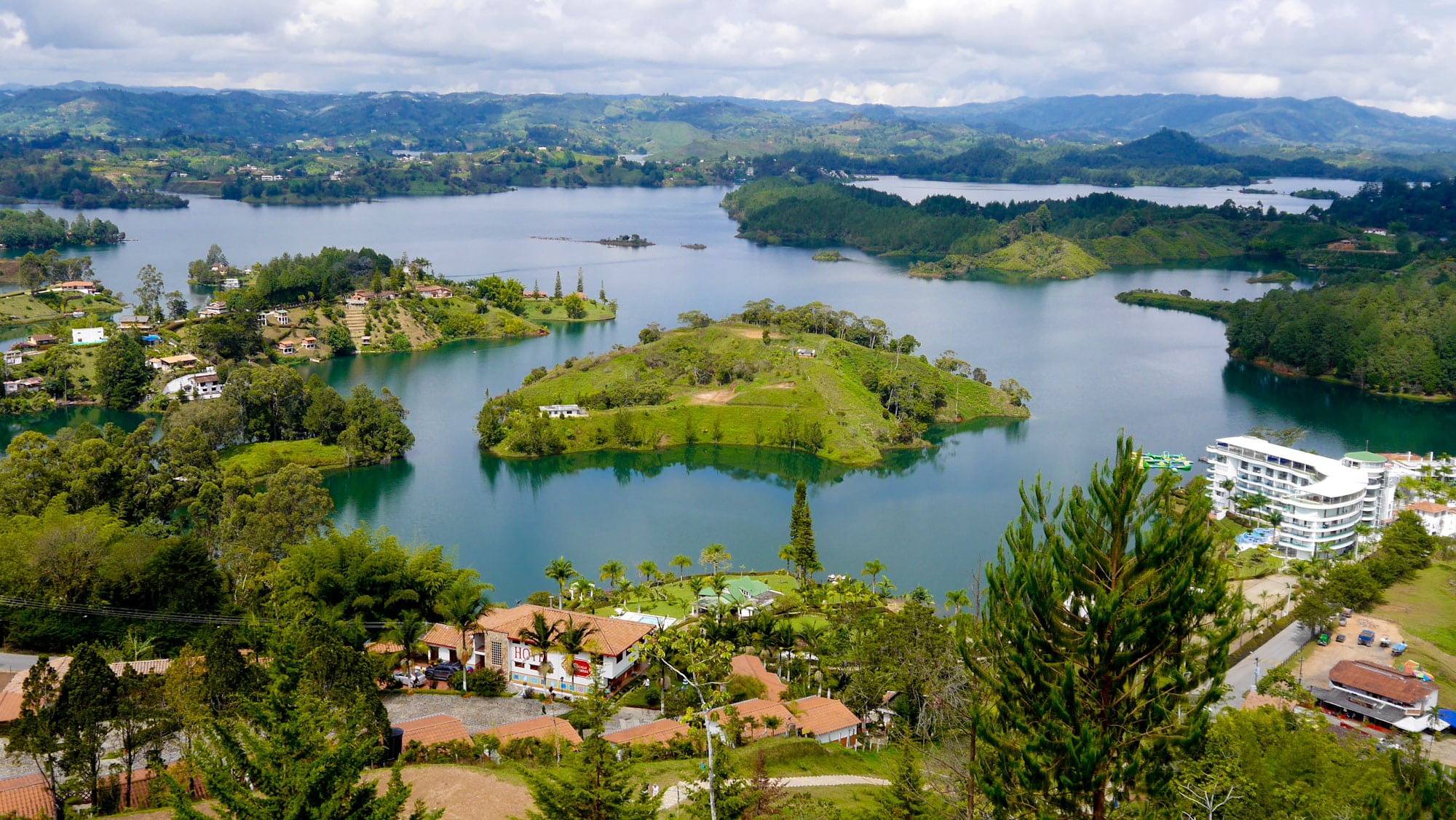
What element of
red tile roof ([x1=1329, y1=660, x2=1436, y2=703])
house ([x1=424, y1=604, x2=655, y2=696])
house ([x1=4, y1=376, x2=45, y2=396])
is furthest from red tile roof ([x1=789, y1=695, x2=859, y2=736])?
house ([x1=4, y1=376, x2=45, y2=396])

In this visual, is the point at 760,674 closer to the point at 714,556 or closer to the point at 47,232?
the point at 714,556

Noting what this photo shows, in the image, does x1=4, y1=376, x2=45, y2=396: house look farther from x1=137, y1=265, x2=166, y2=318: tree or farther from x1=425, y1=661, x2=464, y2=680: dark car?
x1=425, y1=661, x2=464, y2=680: dark car

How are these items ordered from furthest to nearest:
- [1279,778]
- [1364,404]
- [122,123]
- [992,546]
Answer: [122,123]
[1364,404]
[992,546]
[1279,778]

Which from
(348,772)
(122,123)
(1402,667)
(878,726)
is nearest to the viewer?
(348,772)

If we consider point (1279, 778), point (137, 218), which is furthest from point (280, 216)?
point (1279, 778)

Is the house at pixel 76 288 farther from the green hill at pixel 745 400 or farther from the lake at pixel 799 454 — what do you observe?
the green hill at pixel 745 400

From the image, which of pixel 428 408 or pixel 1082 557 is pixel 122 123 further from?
pixel 1082 557

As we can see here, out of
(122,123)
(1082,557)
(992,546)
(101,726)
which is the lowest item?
(992,546)
